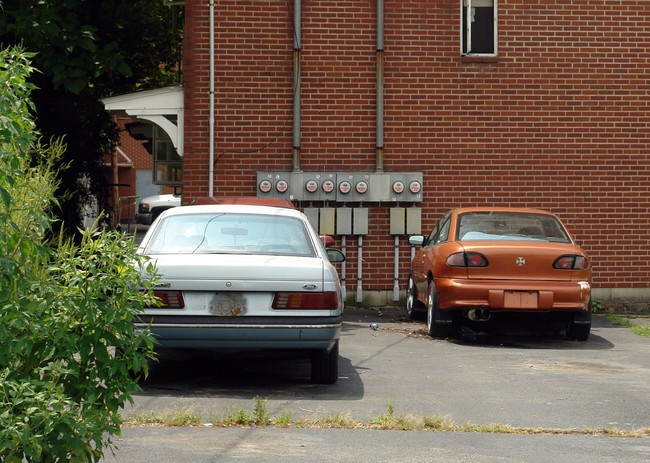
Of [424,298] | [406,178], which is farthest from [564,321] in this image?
[406,178]

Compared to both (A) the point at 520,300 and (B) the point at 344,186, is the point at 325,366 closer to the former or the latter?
(A) the point at 520,300

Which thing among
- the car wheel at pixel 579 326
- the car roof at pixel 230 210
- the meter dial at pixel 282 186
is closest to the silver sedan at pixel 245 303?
the car roof at pixel 230 210

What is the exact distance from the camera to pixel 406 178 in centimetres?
1548

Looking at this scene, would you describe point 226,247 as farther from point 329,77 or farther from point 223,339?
point 329,77

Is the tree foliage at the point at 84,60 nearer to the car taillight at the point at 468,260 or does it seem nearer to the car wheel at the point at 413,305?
the car taillight at the point at 468,260

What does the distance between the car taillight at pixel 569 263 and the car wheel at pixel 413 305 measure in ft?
9.04

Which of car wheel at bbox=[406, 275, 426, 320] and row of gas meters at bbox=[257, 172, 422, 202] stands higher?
row of gas meters at bbox=[257, 172, 422, 202]

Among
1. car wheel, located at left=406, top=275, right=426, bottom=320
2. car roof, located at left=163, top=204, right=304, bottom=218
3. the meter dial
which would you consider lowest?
car wheel, located at left=406, top=275, right=426, bottom=320

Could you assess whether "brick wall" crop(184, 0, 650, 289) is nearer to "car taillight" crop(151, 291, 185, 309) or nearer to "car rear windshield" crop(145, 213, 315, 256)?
"car rear windshield" crop(145, 213, 315, 256)

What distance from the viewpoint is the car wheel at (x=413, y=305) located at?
13633 mm

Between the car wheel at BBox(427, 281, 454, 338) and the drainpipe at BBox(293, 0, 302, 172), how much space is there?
165 inches

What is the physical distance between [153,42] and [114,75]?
4.46 meters

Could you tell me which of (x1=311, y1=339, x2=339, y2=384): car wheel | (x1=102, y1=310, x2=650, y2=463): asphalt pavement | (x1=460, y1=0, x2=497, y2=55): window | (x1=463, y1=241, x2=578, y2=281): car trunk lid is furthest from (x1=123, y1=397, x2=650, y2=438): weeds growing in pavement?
(x1=460, y1=0, x2=497, y2=55): window

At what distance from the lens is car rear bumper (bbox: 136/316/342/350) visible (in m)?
7.95
